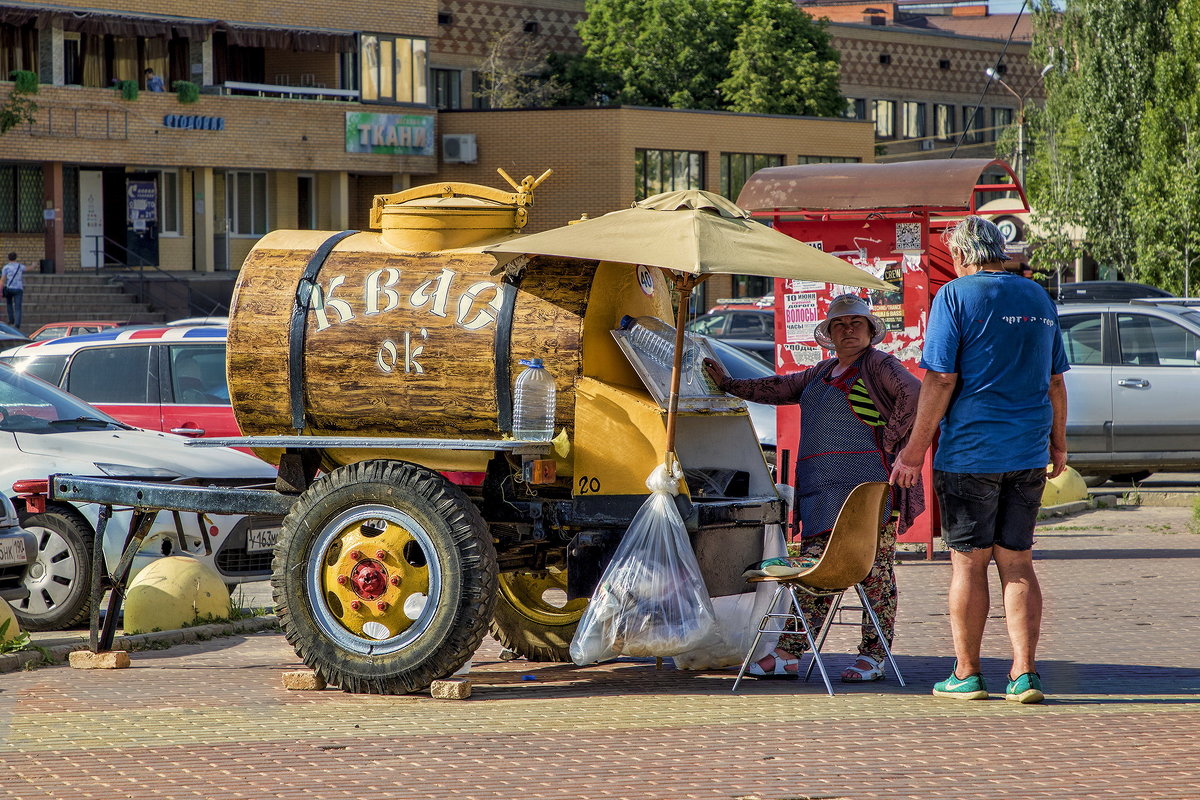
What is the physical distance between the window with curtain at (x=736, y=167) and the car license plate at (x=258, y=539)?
4535 cm

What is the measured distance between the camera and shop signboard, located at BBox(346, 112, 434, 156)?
48.3m

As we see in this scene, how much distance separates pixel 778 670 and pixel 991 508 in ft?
4.60

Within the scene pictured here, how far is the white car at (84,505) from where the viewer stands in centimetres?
953

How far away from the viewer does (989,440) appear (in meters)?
7.04

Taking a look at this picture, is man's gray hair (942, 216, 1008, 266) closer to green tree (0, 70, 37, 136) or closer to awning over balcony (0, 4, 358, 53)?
green tree (0, 70, 37, 136)

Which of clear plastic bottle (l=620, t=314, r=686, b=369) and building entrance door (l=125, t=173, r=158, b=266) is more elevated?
building entrance door (l=125, t=173, r=158, b=266)

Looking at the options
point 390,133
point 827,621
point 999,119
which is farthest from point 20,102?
point 999,119

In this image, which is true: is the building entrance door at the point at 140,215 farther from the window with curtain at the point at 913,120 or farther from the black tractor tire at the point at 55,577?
the window with curtain at the point at 913,120

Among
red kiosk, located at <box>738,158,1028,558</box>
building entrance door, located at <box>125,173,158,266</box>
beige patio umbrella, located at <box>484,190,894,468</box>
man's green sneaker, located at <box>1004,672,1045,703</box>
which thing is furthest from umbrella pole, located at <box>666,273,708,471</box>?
building entrance door, located at <box>125,173,158,266</box>

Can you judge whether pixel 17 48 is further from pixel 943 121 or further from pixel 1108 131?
pixel 943 121

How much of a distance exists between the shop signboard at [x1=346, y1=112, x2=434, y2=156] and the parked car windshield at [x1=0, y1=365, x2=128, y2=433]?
38061 mm

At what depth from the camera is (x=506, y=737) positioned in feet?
21.4

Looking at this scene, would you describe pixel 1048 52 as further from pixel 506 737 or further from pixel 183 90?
pixel 506 737

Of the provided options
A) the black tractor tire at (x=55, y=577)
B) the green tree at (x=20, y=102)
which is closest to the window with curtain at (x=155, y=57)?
the green tree at (x=20, y=102)
